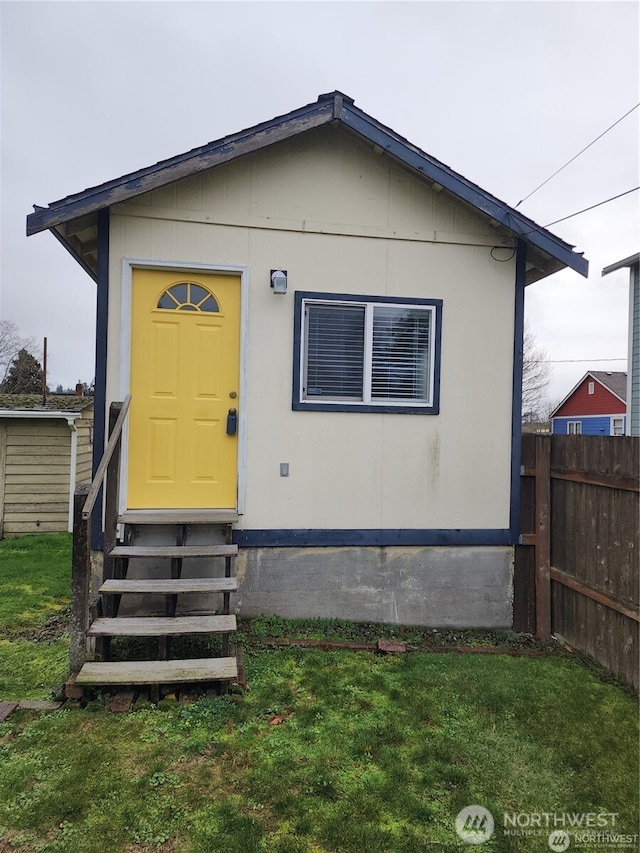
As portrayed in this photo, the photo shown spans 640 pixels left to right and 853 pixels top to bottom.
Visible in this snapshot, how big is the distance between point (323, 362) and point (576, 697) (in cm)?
326

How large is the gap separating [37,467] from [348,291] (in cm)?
722

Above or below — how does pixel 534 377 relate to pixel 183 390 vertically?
above

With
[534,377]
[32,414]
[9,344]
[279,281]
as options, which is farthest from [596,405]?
[9,344]

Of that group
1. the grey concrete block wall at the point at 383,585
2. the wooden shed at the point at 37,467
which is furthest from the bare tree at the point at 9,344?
the grey concrete block wall at the point at 383,585

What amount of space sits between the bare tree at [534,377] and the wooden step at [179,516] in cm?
2879

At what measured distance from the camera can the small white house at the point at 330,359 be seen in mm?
4336

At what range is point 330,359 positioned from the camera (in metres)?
4.60

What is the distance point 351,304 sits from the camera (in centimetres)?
461

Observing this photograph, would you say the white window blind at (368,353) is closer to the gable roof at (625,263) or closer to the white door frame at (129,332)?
the white door frame at (129,332)

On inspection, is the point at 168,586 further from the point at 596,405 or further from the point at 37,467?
the point at 596,405

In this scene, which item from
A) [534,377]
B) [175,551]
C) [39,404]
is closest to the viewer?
[175,551]

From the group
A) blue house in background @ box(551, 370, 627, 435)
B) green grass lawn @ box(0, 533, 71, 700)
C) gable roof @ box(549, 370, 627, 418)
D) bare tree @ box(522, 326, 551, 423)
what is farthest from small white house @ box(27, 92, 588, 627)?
bare tree @ box(522, 326, 551, 423)

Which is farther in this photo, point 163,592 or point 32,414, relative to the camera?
point 32,414

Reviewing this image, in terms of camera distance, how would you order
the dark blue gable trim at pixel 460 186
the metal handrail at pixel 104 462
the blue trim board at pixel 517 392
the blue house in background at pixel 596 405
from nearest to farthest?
the metal handrail at pixel 104 462 → the dark blue gable trim at pixel 460 186 → the blue trim board at pixel 517 392 → the blue house in background at pixel 596 405
